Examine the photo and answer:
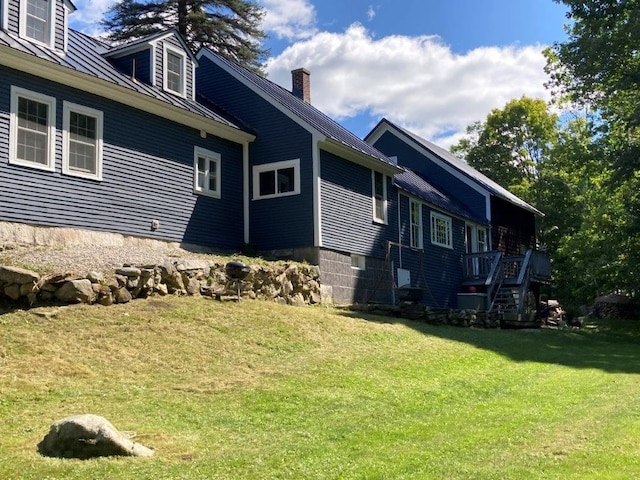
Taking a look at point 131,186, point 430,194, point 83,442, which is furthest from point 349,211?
point 83,442

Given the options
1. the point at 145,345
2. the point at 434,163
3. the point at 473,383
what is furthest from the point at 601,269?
the point at 145,345

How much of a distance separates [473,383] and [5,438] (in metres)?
6.80

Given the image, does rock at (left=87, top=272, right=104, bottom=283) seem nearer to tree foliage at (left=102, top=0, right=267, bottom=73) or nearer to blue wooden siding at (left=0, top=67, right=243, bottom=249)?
blue wooden siding at (left=0, top=67, right=243, bottom=249)

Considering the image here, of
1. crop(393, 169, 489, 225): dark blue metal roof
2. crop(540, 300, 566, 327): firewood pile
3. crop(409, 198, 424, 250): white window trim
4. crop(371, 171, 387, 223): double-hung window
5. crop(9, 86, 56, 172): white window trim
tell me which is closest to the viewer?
crop(9, 86, 56, 172): white window trim

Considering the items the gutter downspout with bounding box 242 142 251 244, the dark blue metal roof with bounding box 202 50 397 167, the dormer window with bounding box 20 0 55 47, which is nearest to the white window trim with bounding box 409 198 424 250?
the dark blue metal roof with bounding box 202 50 397 167

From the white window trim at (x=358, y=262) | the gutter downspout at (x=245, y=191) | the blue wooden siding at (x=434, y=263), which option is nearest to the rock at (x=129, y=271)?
the gutter downspout at (x=245, y=191)

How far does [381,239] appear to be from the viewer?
21.4 meters

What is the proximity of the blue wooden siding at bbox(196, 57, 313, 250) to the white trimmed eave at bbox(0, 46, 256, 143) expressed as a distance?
620 mm

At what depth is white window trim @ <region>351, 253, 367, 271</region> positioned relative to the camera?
19.8 m

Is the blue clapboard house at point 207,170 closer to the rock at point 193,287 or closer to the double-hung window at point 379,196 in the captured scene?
the double-hung window at point 379,196

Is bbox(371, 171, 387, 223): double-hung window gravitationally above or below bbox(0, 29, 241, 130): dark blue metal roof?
below

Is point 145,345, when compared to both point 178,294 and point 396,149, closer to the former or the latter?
point 178,294

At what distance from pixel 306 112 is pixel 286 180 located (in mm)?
3030

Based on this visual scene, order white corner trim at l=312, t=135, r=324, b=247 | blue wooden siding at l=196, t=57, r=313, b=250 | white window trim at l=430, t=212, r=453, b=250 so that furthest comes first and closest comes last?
white window trim at l=430, t=212, r=453, b=250
blue wooden siding at l=196, t=57, r=313, b=250
white corner trim at l=312, t=135, r=324, b=247
